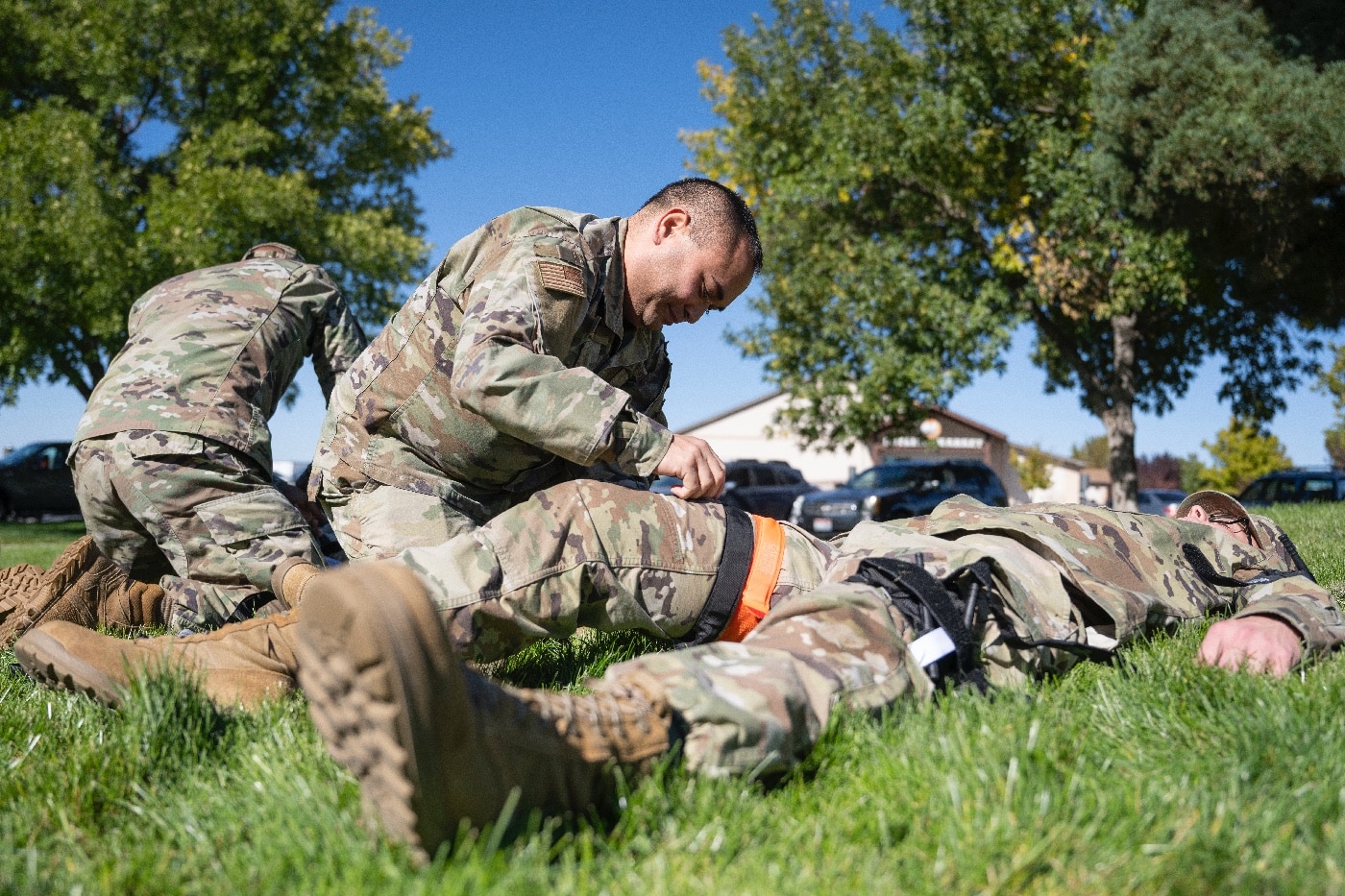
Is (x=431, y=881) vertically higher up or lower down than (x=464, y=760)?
lower down

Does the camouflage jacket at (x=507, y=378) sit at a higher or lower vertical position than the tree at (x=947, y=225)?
lower

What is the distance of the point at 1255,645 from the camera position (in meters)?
2.61

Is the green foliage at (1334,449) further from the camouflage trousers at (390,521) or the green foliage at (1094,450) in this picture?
the camouflage trousers at (390,521)

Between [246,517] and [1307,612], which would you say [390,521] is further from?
[1307,612]

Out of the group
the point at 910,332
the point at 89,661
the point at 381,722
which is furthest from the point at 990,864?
the point at 910,332

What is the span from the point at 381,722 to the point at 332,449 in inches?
101

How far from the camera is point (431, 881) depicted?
4.52ft

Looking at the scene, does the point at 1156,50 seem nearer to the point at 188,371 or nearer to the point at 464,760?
the point at 188,371

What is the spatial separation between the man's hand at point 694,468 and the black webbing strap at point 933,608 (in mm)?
581

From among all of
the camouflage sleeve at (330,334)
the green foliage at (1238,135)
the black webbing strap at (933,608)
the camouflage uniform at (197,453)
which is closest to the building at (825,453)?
the green foliage at (1238,135)

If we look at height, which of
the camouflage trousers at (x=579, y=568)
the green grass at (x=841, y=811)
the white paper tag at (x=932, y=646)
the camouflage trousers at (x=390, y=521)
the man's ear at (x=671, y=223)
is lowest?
the green grass at (x=841, y=811)

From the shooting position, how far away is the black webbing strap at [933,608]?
229cm

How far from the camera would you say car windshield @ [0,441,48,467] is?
22.9m

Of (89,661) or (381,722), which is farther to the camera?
(89,661)
